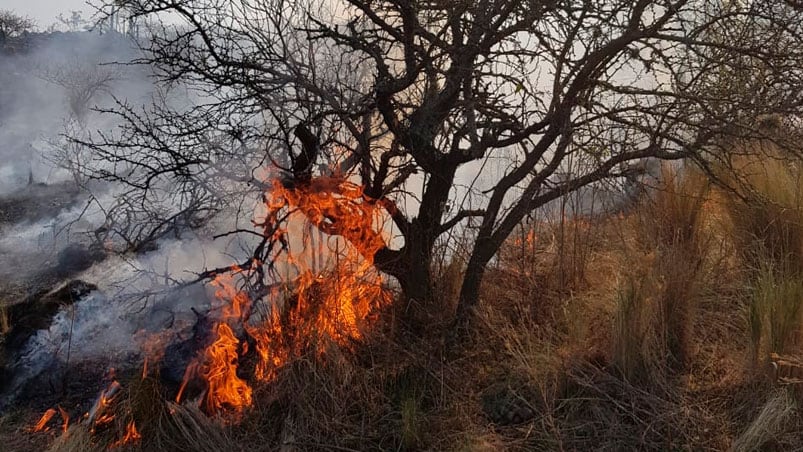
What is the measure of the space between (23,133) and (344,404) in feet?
55.8

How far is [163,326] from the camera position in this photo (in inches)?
203

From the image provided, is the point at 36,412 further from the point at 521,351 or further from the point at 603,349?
the point at 603,349

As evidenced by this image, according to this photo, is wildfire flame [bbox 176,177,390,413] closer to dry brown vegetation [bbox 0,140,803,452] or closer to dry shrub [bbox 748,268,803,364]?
dry brown vegetation [bbox 0,140,803,452]

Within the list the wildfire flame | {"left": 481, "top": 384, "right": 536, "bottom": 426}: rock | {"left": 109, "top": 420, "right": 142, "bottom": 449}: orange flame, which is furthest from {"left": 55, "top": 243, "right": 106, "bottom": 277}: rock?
{"left": 481, "top": 384, "right": 536, "bottom": 426}: rock

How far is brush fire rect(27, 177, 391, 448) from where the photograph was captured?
11.8 feet

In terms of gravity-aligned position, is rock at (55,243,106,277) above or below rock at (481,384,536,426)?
above

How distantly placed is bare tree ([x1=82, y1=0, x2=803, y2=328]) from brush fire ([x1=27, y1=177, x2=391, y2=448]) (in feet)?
0.32

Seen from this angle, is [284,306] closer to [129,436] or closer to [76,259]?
[129,436]

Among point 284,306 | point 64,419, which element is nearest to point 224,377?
point 284,306

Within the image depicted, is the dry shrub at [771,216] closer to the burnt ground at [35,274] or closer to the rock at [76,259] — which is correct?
the burnt ground at [35,274]

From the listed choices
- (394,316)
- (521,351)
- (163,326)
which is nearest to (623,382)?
(521,351)

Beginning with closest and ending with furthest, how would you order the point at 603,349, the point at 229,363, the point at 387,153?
the point at 603,349
the point at 229,363
the point at 387,153

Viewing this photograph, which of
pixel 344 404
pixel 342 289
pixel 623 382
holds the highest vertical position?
pixel 342 289

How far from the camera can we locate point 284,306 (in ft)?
12.8
